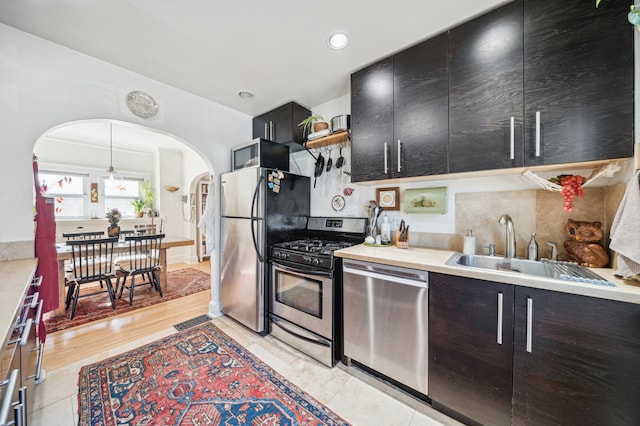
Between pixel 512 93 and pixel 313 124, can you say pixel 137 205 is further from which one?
pixel 512 93

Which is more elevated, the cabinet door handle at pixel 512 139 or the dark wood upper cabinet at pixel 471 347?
the cabinet door handle at pixel 512 139

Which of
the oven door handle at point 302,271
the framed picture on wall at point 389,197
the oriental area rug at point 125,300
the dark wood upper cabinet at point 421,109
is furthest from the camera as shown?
the oriental area rug at point 125,300

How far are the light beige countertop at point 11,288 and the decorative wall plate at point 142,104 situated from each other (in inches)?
55.5

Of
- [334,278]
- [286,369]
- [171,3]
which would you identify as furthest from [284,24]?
[286,369]

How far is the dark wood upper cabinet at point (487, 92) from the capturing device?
4.46 feet

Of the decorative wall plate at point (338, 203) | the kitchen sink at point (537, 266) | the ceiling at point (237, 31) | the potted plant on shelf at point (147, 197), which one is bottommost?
the kitchen sink at point (537, 266)

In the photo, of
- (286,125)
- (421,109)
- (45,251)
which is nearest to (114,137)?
(45,251)

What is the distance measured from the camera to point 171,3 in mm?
1365

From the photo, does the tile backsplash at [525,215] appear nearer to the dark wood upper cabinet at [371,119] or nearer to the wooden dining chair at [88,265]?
the dark wood upper cabinet at [371,119]

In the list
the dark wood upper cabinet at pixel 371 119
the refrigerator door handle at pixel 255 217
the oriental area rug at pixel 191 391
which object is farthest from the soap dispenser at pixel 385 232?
the oriental area rug at pixel 191 391

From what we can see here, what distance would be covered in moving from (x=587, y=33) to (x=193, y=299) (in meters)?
4.37

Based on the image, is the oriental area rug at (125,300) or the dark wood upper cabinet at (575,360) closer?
the dark wood upper cabinet at (575,360)

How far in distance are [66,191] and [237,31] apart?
555 centimetres

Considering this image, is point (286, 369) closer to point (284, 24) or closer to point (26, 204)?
point (26, 204)
